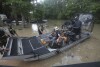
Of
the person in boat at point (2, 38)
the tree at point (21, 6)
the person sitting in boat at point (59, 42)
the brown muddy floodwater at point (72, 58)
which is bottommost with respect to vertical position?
the brown muddy floodwater at point (72, 58)

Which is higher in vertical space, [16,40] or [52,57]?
[16,40]

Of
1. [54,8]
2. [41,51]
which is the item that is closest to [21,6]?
[41,51]

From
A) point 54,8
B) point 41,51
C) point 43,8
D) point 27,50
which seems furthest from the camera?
point 54,8

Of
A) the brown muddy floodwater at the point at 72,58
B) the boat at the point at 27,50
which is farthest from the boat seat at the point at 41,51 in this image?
the brown muddy floodwater at the point at 72,58

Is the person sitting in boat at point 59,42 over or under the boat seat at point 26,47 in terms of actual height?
under

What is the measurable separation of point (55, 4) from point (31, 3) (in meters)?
17.2

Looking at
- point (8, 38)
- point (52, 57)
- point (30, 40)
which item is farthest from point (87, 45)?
point (8, 38)

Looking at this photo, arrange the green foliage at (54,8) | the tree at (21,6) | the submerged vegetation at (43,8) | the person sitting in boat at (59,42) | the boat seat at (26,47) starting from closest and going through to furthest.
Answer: the boat seat at (26,47) → the person sitting in boat at (59,42) → the tree at (21,6) → the green foliage at (54,8) → the submerged vegetation at (43,8)

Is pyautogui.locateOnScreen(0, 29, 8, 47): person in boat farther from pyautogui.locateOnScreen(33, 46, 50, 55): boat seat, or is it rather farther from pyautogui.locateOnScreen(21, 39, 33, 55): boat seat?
pyautogui.locateOnScreen(33, 46, 50, 55): boat seat

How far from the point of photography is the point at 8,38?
9.50 metres

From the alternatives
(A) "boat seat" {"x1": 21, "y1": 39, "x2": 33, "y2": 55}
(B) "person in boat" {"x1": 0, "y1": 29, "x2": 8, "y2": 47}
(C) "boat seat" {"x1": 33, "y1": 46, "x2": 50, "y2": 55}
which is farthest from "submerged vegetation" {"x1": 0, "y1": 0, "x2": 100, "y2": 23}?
(C) "boat seat" {"x1": 33, "y1": 46, "x2": 50, "y2": 55}

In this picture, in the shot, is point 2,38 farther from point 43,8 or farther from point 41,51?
point 43,8

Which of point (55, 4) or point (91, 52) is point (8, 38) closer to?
point (91, 52)

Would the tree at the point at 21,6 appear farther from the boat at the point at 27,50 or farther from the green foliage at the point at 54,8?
the boat at the point at 27,50
